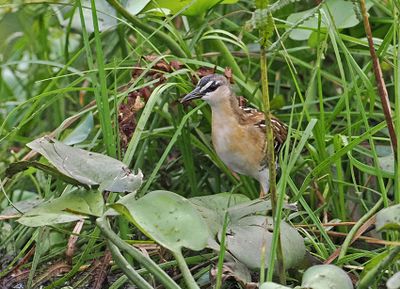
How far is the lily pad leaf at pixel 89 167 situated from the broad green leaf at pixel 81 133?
645mm

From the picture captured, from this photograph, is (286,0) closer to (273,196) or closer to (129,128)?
(273,196)

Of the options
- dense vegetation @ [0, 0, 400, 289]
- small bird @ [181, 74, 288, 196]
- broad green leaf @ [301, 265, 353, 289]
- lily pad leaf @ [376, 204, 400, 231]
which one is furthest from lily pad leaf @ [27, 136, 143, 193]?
small bird @ [181, 74, 288, 196]

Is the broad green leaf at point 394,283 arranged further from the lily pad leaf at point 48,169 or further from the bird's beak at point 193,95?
the bird's beak at point 193,95

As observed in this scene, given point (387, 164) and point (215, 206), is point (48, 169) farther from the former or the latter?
point (387, 164)

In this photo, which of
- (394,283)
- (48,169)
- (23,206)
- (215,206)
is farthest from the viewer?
(23,206)

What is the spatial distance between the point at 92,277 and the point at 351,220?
0.71 meters

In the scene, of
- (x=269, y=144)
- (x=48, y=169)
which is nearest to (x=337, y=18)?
(x=269, y=144)

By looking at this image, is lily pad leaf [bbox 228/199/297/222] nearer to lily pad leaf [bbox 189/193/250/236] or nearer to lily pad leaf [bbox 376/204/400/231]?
lily pad leaf [bbox 189/193/250/236]

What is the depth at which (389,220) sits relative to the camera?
5.32ft

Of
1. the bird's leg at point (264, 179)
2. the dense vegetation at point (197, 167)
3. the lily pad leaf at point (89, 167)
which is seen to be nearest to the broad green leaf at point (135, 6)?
the dense vegetation at point (197, 167)

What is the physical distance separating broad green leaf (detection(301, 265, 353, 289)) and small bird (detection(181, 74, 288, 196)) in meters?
0.81

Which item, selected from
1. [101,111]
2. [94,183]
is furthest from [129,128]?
[94,183]

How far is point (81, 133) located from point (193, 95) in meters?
0.38

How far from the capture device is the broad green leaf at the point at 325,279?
67.2 inches
